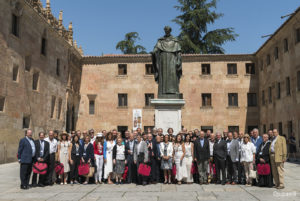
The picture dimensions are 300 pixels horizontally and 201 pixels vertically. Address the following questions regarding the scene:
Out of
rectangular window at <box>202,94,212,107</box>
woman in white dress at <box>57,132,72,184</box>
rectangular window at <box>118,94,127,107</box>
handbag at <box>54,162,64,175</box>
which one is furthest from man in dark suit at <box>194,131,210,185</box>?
rectangular window at <box>118,94,127,107</box>

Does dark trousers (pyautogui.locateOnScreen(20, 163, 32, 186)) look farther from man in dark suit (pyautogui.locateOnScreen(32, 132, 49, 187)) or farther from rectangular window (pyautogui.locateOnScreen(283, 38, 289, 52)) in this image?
rectangular window (pyautogui.locateOnScreen(283, 38, 289, 52))

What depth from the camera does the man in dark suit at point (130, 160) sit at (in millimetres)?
9852

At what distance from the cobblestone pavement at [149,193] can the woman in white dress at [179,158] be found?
396 mm

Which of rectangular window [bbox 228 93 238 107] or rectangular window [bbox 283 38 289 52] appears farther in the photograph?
rectangular window [bbox 228 93 238 107]

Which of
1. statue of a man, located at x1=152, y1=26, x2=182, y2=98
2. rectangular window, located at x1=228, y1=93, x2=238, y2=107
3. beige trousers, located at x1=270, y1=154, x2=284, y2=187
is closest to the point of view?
beige trousers, located at x1=270, y1=154, x2=284, y2=187

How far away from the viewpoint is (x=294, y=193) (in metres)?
7.95

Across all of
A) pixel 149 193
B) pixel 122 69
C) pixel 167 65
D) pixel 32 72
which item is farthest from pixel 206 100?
pixel 149 193

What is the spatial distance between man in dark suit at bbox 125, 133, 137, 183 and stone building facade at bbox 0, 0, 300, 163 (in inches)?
398

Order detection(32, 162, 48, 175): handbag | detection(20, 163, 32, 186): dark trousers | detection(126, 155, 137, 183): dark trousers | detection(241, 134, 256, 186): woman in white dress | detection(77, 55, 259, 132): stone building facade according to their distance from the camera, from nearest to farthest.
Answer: detection(20, 163, 32, 186): dark trousers
detection(32, 162, 48, 175): handbag
detection(241, 134, 256, 186): woman in white dress
detection(126, 155, 137, 183): dark trousers
detection(77, 55, 259, 132): stone building facade

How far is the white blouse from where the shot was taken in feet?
31.0

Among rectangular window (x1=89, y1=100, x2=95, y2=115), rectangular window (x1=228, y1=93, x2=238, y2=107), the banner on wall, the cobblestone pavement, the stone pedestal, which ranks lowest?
the cobblestone pavement

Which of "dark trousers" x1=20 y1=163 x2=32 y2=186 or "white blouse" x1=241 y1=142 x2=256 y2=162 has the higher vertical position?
"white blouse" x1=241 y1=142 x2=256 y2=162

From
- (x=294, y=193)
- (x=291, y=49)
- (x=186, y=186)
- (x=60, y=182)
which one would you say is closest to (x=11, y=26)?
(x=60, y=182)

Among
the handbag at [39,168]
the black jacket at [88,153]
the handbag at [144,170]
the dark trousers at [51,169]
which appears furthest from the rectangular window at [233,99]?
the handbag at [39,168]
